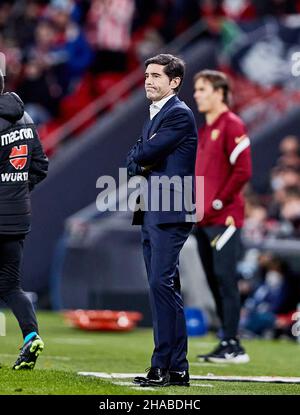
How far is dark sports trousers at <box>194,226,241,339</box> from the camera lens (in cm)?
956

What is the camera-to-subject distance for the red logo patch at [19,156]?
25.8 ft

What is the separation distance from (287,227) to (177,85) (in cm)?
685

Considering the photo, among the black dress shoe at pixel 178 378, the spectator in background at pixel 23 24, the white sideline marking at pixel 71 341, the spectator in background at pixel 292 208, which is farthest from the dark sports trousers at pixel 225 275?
the spectator in background at pixel 23 24

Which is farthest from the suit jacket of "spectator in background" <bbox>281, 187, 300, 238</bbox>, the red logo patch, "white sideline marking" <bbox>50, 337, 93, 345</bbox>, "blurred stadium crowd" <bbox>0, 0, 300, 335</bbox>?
"blurred stadium crowd" <bbox>0, 0, 300, 335</bbox>

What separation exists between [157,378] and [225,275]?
245 cm

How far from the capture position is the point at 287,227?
14.1 meters

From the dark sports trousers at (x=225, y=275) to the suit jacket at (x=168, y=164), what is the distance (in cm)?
218

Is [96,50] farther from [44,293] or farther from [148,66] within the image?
[148,66]

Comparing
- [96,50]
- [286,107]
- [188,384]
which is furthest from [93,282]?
[188,384]

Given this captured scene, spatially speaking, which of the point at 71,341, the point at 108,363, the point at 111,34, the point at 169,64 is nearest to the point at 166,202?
the point at 169,64

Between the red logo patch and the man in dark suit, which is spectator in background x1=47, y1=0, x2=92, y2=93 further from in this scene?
the man in dark suit

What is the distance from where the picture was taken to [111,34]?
18.9 meters

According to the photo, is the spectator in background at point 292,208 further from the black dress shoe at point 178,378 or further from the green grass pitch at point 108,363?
the black dress shoe at point 178,378

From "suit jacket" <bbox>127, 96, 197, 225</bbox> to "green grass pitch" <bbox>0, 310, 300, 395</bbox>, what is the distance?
1.07 m
